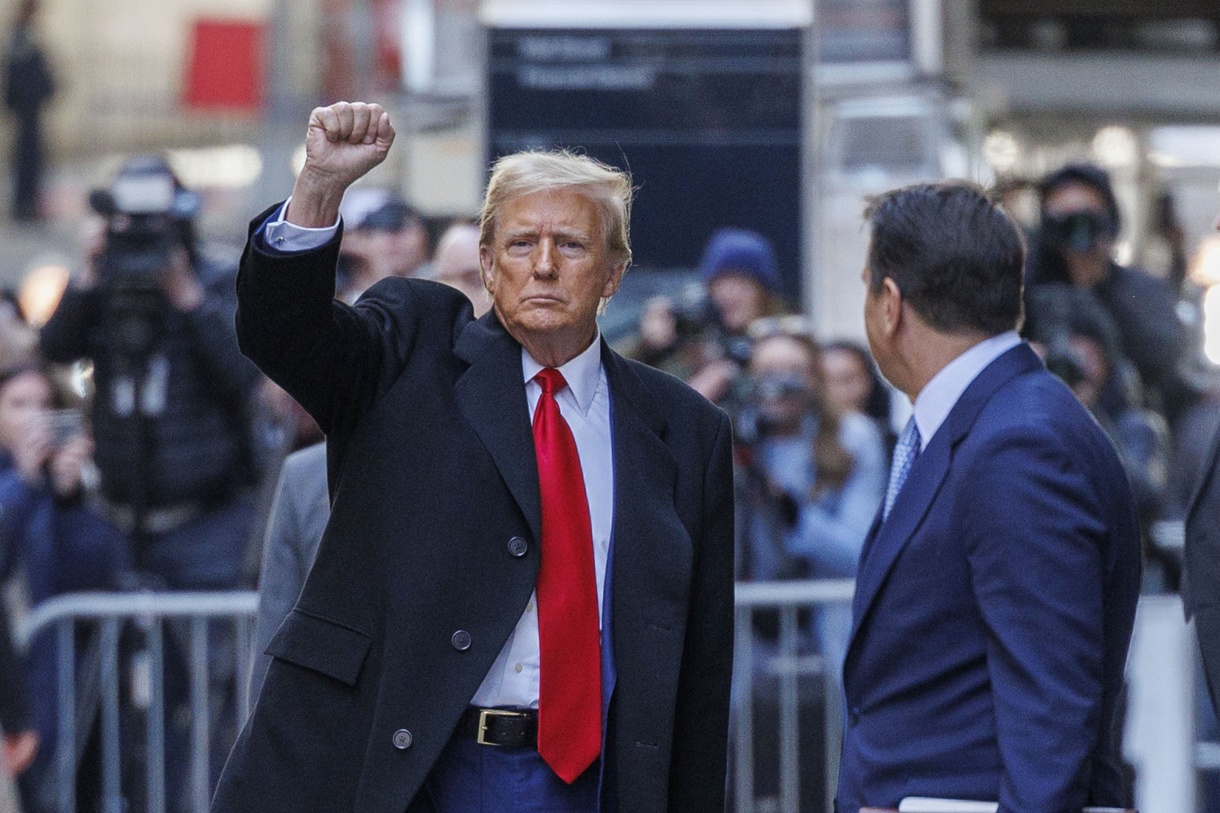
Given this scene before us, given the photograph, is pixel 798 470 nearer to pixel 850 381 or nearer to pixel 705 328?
pixel 705 328

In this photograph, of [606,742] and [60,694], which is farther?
[60,694]

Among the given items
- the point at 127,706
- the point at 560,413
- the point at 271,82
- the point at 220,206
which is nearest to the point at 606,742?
the point at 560,413

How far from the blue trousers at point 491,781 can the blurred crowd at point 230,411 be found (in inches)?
100

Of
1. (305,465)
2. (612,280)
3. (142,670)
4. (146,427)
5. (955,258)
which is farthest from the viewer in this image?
(146,427)

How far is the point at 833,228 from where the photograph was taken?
1012 cm

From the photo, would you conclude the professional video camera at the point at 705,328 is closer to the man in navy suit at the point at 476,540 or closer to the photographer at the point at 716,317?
the photographer at the point at 716,317

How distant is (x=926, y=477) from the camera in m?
3.22

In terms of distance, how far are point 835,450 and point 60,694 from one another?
2.49 meters

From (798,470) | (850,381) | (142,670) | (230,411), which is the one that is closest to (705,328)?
(798,470)

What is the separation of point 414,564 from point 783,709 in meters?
2.67

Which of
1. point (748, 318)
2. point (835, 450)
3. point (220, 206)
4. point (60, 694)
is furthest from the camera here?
point (220, 206)

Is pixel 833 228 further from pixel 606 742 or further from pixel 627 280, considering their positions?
pixel 606 742

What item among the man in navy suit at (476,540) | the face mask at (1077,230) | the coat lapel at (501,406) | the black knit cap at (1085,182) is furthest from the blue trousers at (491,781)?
the black knit cap at (1085,182)

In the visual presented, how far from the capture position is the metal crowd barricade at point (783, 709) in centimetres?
563
